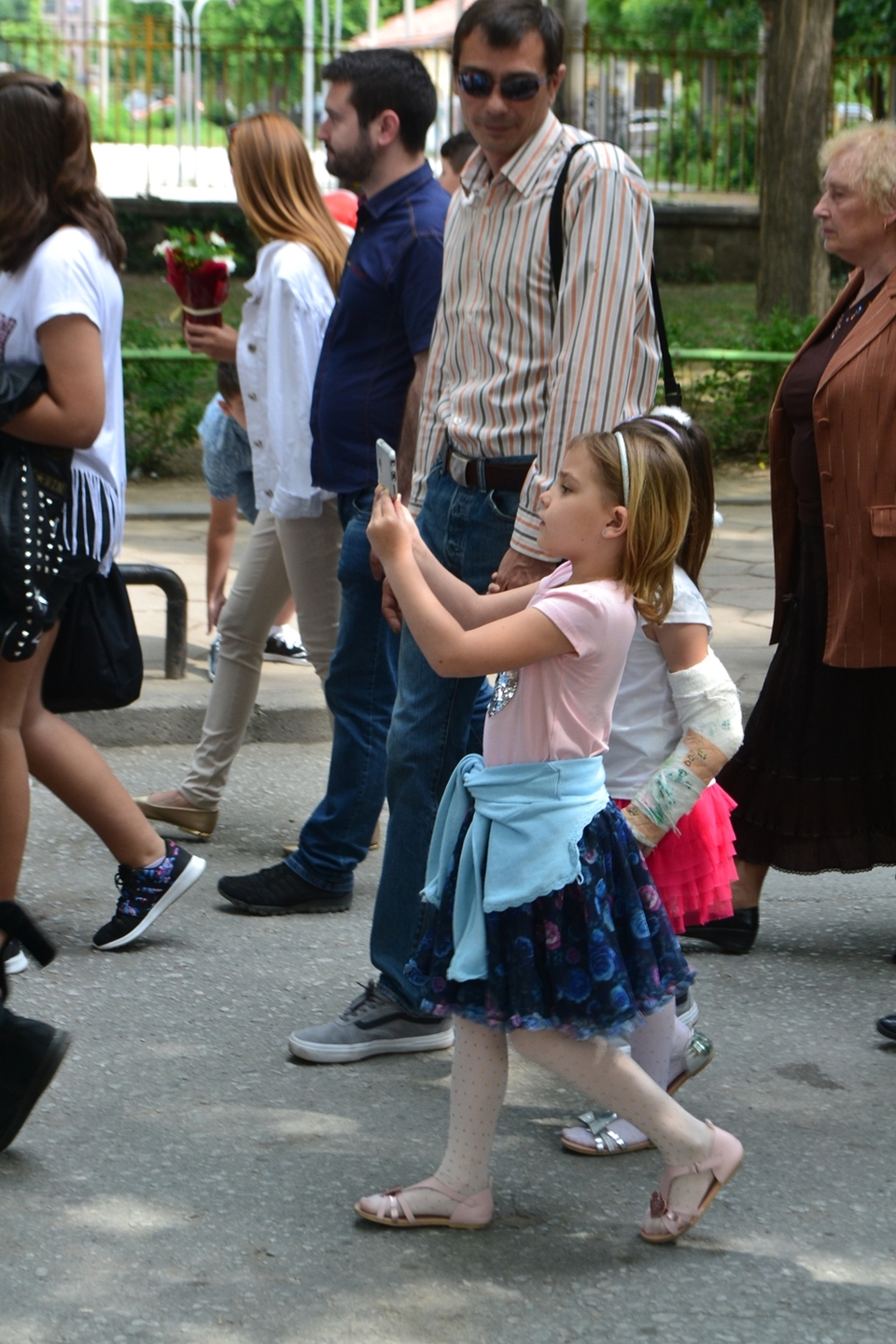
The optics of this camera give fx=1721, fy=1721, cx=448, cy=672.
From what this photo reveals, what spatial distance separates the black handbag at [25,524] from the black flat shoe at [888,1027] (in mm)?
2005

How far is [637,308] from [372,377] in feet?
3.24

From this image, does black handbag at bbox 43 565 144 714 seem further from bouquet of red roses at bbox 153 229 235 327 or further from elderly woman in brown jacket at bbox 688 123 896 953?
elderly woman in brown jacket at bbox 688 123 896 953

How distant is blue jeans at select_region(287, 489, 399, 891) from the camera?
4.16 meters

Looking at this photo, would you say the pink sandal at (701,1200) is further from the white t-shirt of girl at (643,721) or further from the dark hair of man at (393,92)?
the dark hair of man at (393,92)

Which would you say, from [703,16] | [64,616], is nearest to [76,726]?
[64,616]

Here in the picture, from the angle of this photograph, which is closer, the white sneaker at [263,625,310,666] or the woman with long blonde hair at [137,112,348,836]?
the woman with long blonde hair at [137,112,348,836]

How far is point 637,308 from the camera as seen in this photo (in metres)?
3.22

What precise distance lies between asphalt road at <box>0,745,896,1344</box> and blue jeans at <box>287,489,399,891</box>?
0.93 feet

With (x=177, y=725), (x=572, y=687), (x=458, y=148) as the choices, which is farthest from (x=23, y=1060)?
(x=458, y=148)

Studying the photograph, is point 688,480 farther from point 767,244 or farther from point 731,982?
point 767,244

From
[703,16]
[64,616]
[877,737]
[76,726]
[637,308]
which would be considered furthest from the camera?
[703,16]

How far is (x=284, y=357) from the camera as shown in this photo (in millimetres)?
4871

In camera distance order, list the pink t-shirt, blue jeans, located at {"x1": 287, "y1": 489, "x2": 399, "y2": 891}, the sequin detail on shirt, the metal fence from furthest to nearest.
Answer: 1. the metal fence
2. blue jeans, located at {"x1": 287, "y1": 489, "x2": 399, "y2": 891}
3. the sequin detail on shirt
4. the pink t-shirt

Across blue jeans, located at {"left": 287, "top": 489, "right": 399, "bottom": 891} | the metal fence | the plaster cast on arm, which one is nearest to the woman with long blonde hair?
blue jeans, located at {"left": 287, "top": 489, "right": 399, "bottom": 891}
